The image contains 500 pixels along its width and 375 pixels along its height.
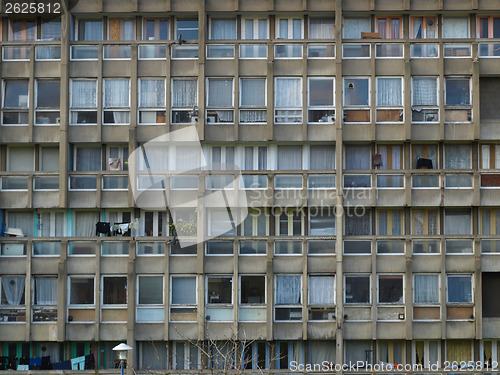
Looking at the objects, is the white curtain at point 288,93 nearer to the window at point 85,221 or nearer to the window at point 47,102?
the window at point 85,221

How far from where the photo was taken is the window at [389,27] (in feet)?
93.2

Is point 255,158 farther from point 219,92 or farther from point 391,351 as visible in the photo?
point 391,351

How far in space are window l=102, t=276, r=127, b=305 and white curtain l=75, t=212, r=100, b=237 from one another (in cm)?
211

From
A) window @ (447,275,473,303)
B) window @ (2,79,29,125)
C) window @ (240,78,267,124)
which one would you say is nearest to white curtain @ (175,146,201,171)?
window @ (240,78,267,124)

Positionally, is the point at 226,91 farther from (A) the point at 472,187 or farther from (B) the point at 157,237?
(A) the point at 472,187

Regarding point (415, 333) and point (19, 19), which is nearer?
point (415, 333)

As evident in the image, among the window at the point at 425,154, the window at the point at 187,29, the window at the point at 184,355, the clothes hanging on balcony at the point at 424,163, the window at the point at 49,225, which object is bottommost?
the window at the point at 184,355

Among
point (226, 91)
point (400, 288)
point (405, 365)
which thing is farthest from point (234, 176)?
point (405, 365)

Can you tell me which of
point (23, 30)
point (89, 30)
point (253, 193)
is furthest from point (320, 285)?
point (23, 30)

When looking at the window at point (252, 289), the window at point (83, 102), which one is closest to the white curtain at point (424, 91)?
the window at point (252, 289)

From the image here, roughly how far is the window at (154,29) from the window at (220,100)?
2842mm

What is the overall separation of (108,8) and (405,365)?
1764cm

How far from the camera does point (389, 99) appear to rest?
27516 mm

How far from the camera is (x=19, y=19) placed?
93.7ft
